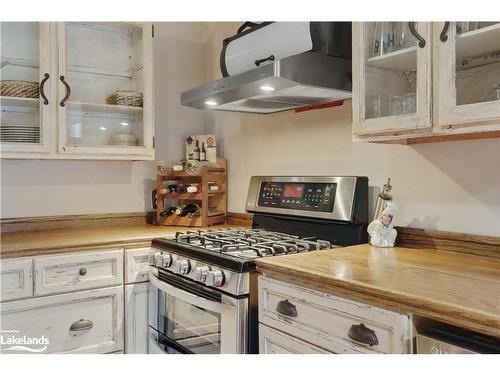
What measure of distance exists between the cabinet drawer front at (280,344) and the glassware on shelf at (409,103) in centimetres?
78

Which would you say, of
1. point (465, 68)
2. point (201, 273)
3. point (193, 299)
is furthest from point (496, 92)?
point (193, 299)

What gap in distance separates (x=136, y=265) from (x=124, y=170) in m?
0.77

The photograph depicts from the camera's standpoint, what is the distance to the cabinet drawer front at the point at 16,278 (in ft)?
5.45

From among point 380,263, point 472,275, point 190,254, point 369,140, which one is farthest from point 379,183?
point 190,254

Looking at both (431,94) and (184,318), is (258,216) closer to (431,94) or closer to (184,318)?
(184,318)

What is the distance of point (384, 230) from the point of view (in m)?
1.64

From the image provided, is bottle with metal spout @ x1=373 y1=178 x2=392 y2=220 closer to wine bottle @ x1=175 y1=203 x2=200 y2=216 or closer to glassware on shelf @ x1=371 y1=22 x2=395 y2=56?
glassware on shelf @ x1=371 y1=22 x2=395 y2=56

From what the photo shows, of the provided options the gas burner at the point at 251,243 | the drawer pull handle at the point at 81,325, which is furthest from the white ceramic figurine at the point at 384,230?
the drawer pull handle at the point at 81,325

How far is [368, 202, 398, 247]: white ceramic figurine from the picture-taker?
1.61m

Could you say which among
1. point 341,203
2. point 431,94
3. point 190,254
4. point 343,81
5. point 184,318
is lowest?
point 184,318

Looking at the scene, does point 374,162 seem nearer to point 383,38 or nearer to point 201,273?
point 383,38

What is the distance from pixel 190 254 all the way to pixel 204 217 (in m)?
0.73
